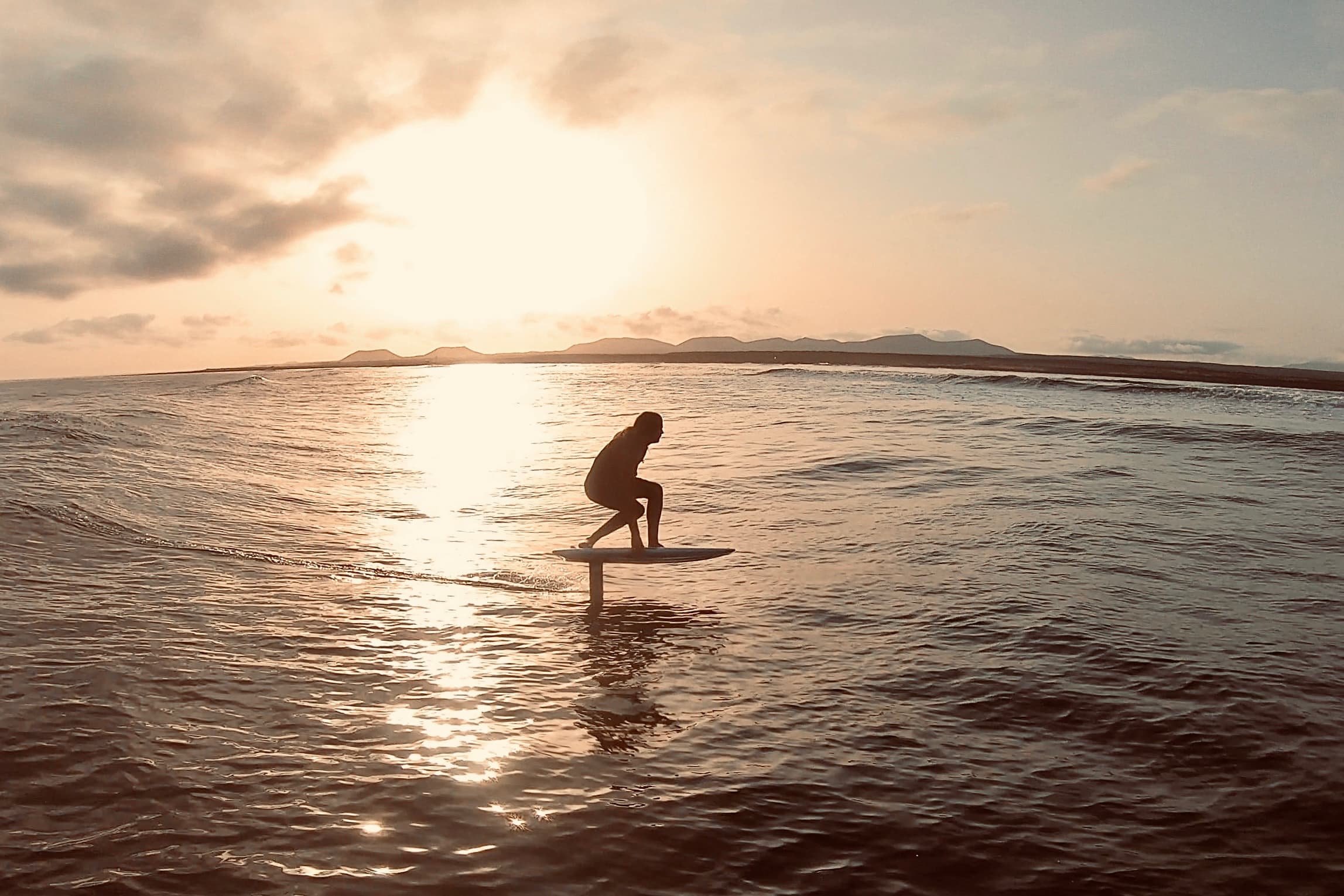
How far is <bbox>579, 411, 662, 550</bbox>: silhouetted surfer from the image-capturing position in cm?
1181

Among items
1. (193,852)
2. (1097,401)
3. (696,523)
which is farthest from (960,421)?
(193,852)

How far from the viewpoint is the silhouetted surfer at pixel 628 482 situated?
38.8 ft

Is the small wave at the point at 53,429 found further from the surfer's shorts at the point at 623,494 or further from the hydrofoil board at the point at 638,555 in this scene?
the hydrofoil board at the point at 638,555

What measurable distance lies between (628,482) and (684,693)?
12.5 feet

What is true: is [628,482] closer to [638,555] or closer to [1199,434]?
[638,555]

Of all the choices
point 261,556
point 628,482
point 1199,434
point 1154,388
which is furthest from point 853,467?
point 1154,388

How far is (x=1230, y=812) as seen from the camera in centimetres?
650

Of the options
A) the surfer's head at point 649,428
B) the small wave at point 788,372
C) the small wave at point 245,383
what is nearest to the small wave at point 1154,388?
the small wave at point 788,372

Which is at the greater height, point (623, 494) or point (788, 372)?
point (788, 372)

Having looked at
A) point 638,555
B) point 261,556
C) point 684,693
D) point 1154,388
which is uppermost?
point 1154,388

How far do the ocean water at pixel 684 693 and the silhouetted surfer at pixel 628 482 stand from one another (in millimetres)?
1127

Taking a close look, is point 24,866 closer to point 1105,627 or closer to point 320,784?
point 320,784

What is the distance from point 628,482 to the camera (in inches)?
472

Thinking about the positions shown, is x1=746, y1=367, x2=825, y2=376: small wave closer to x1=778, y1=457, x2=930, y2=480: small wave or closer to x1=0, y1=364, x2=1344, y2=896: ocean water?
x1=778, y1=457, x2=930, y2=480: small wave
